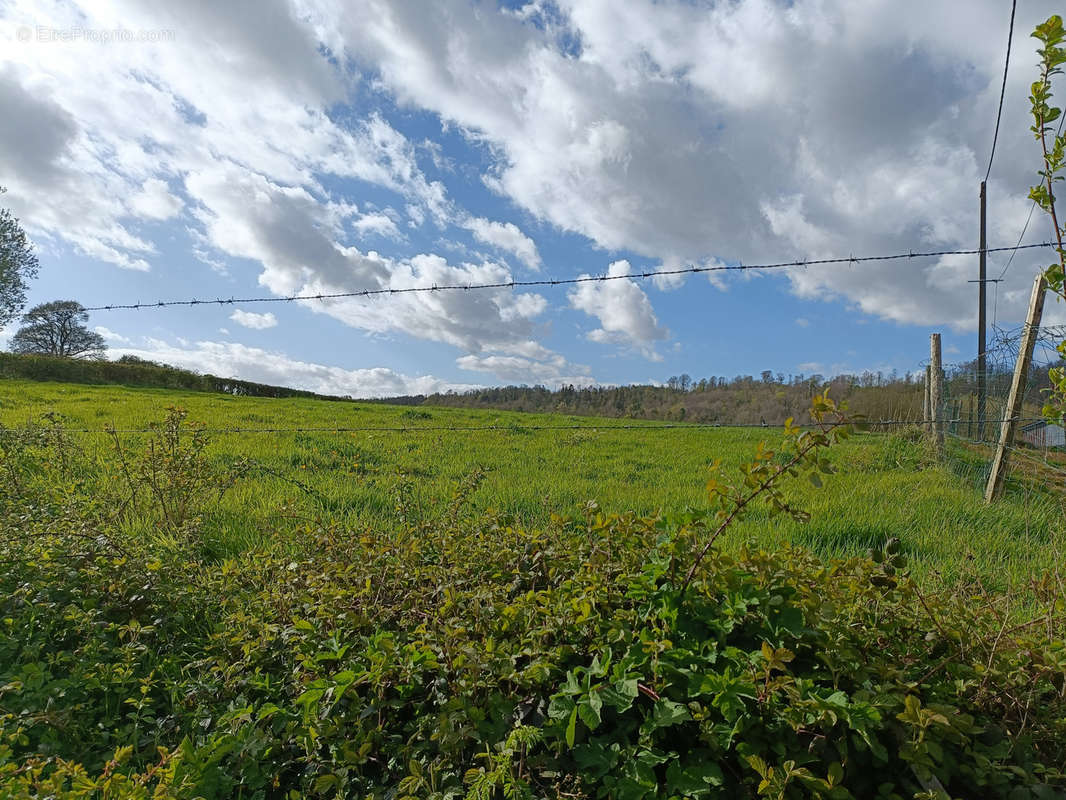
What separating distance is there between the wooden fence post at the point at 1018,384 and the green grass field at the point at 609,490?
273mm

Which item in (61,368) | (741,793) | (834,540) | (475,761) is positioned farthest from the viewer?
(61,368)

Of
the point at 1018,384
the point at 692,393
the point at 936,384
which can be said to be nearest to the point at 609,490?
the point at 1018,384

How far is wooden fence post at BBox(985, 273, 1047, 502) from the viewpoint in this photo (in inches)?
239

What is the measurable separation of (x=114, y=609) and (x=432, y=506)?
2.63 m

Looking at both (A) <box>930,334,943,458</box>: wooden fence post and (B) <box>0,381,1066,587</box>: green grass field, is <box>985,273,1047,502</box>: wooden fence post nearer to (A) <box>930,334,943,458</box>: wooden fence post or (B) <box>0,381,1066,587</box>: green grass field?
(B) <box>0,381,1066,587</box>: green grass field

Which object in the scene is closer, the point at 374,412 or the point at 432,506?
the point at 432,506

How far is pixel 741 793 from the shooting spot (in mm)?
1862

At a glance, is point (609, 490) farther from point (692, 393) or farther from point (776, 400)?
point (692, 393)

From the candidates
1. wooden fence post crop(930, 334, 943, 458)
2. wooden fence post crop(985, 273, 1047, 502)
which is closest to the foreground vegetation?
wooden fence post crop(985, 273, 1047, 502)


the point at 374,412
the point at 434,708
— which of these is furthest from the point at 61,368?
the point at 434,708

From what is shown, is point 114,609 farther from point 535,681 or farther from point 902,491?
point 902,491

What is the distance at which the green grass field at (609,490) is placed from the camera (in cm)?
476

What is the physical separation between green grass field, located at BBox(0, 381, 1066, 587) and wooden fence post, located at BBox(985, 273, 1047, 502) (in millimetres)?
273

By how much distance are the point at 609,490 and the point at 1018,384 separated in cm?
467
